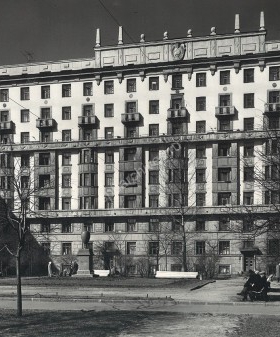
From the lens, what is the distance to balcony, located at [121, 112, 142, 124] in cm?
6481

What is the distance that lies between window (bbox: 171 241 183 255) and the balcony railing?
16383mm

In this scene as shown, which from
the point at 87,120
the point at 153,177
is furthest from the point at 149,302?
the point at 87,120

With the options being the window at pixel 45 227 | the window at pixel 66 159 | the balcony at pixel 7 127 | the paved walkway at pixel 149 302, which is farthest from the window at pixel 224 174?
the paved walkway at pixel 149 302

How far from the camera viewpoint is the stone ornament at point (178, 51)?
64.3m

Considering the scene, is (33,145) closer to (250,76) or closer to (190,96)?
(190,96)

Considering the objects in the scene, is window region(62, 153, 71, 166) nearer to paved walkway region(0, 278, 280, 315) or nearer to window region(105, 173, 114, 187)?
window region(105, 173, 114, 187)

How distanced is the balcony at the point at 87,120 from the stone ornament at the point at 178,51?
1137 centimetres

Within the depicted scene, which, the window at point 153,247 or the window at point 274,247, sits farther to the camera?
the window at point 153,247

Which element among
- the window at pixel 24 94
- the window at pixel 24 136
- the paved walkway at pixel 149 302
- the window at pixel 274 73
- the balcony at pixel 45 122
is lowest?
the paved walkway at pixel 149 302

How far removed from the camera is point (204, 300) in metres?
23.9

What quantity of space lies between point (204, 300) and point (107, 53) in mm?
47143

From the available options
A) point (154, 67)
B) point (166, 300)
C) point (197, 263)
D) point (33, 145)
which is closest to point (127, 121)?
point (154, 67)

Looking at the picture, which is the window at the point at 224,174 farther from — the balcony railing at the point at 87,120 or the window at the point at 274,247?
the balcony railing at the point at 87,120

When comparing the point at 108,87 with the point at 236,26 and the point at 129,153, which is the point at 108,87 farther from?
the point at 236,26
